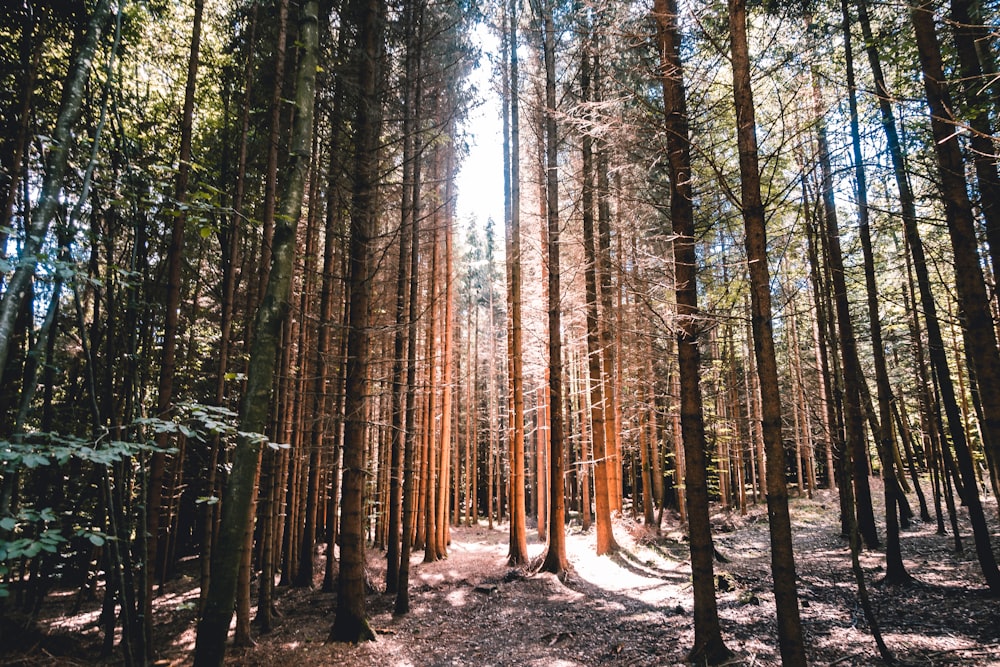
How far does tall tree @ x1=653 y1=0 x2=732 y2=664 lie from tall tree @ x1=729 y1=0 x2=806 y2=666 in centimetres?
91

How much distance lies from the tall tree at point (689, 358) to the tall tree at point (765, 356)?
907mm

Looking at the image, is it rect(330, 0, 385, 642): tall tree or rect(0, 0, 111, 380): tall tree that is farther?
rect(330, 0, 385, 642): tall tree

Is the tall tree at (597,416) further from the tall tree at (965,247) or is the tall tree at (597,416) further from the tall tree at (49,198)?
the tall tree at (49,198)

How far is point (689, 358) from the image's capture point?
5.77 m

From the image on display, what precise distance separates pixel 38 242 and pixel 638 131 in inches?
256

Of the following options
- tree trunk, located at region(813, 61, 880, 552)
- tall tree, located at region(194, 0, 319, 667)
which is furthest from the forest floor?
tall tree, located at region(194, 0, 319, 667)

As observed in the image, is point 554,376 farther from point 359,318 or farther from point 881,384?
point 881,384

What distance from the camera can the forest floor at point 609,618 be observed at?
584cm

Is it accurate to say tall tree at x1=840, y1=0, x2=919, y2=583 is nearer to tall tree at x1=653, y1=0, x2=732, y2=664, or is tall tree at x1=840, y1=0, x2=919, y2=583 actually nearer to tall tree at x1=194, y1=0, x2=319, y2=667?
tall tree at x1=653, y1=0, x2=732, y2=664

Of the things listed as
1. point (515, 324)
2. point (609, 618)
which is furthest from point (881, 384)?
point (515, 324)

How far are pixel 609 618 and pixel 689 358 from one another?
5.01 m

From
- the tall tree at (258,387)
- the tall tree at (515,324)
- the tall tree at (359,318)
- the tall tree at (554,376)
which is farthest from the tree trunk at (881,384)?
the tall tree at (258,387)

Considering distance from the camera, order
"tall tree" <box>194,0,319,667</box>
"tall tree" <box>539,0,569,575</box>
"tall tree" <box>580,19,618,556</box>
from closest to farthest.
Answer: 1. "tall tree" <box>194,0,319,667</box>
2. "tall tree" <box>539,0,569,575</box>
3. "tall tree" <box>580,19,618,556</box>

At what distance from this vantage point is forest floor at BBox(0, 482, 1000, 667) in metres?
5.84
